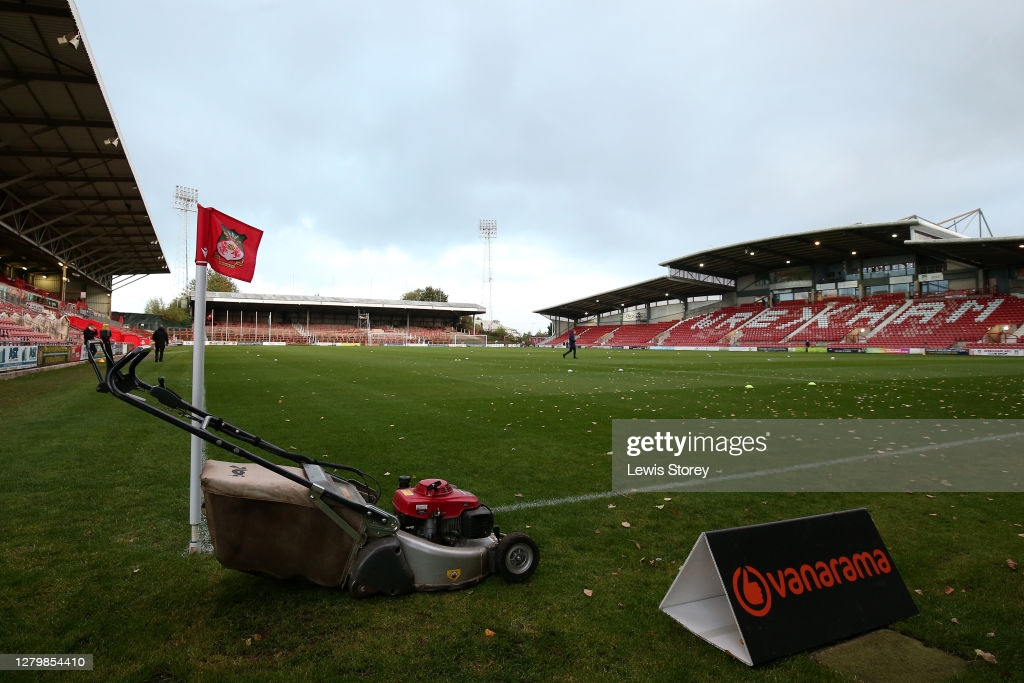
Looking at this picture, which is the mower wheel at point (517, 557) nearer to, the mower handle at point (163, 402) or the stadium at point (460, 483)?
the stadium at point (460, 483)

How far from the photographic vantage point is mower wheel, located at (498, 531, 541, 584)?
3.05 meters

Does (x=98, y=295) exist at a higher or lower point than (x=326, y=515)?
higher

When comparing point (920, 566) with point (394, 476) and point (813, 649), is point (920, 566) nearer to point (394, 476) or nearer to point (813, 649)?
point (813, 649)

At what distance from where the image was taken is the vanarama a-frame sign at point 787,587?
2.42m

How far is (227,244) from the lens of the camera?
354 cm

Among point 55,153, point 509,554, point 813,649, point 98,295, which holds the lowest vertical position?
point 813,649

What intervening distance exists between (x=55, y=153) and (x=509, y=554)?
1043 inches

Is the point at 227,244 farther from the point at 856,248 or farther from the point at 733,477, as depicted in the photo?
the point at 856,248

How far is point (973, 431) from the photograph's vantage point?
7.73 meters

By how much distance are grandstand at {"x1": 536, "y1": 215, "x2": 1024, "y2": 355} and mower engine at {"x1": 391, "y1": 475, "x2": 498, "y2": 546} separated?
1786 inches

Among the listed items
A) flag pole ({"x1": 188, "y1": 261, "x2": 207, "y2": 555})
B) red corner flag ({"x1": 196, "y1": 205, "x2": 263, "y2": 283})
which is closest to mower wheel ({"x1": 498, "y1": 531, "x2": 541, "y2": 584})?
flag pole ({"x1": 188, "y1": 261, "x2": 207, "y2": 555})

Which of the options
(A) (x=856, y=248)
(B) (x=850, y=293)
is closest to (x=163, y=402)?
(A) (x=856, y=248)

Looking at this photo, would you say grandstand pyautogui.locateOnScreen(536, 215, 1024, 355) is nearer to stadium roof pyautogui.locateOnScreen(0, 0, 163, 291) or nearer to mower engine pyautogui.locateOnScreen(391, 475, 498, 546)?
mower engine pyautogui.locateOnScreen(391, 475, 498, 546)

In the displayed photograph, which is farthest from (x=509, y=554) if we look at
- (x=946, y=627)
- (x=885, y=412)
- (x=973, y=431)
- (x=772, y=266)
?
(x=772, y=266)
